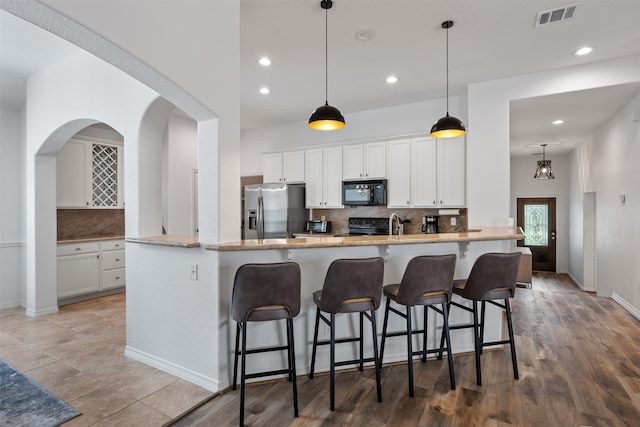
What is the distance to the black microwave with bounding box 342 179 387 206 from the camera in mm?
5156

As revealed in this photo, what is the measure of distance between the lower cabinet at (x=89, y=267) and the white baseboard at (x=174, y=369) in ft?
7.53

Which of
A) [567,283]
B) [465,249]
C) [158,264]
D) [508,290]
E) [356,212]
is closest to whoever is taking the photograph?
[508,290]

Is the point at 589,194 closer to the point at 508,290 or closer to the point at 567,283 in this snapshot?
the point at 567,283

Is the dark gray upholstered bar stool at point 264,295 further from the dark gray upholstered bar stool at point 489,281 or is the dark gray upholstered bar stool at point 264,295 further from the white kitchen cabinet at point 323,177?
the white kitchen cabinet at point 323,177

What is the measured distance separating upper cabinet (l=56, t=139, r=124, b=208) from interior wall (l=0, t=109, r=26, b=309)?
53 centimetres

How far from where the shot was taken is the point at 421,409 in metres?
2.24

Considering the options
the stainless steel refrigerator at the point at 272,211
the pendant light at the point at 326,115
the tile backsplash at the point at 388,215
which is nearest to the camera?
the pendant light at the point at 326,115

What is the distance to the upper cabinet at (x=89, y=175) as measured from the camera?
4.82 metres

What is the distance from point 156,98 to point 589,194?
24.2ft

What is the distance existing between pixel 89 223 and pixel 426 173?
5243 mm

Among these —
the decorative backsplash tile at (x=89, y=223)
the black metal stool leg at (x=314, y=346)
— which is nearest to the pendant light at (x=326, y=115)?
the black metal stool leg at (x=314, y=346)

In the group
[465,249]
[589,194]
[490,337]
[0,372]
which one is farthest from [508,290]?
[589,194]

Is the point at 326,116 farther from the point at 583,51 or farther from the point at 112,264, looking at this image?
the point at 112,264

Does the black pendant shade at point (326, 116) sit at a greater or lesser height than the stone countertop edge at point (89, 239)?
greater
